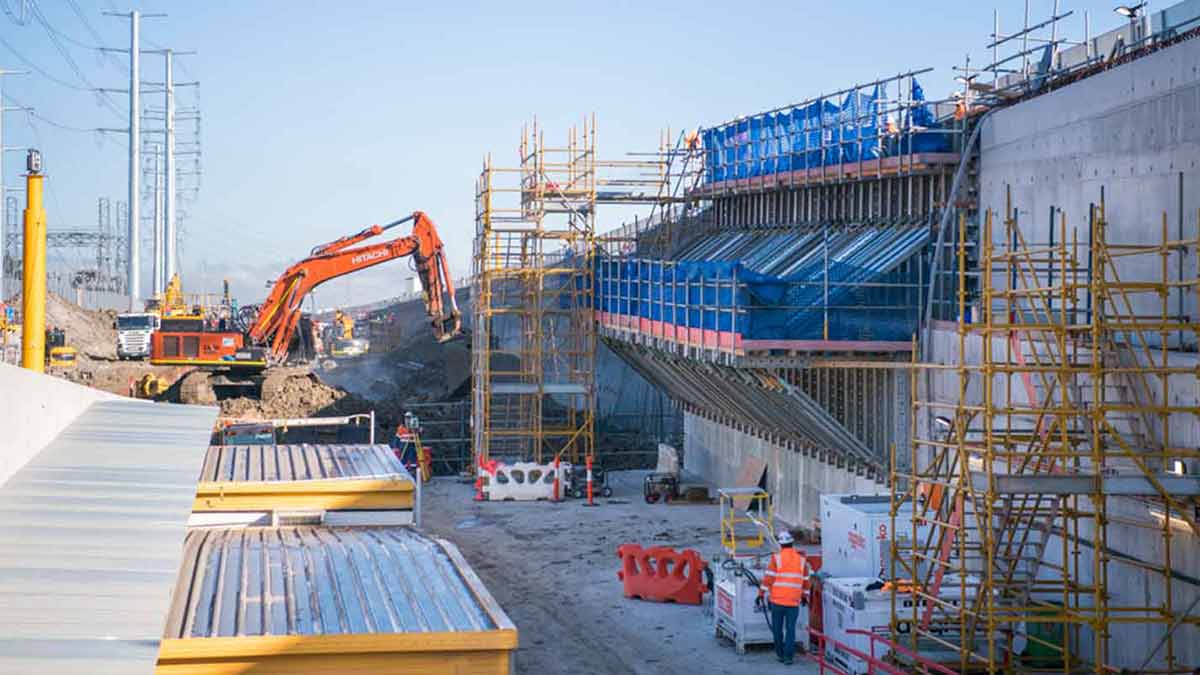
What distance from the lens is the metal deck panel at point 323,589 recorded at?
10438 mm

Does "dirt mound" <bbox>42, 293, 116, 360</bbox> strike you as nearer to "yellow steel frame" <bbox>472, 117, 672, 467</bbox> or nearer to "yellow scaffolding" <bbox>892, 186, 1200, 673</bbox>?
"yellow steel frame" <bbox>472, 117, 672, 467</bbox>

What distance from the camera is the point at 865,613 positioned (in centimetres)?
1609

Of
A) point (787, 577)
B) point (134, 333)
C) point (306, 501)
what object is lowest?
point (787, 577)

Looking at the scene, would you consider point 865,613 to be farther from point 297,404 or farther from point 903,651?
point 297,404

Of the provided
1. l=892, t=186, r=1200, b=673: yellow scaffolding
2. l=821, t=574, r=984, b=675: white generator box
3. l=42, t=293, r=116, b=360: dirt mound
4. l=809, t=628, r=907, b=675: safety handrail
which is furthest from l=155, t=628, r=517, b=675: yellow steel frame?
l=42, t=293, r=116, b=360: dirt mound

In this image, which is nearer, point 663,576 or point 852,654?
point 852,654

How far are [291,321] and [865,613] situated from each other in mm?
27357

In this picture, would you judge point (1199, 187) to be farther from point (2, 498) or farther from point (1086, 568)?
point (2, 498)

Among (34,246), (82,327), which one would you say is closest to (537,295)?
(34,246)

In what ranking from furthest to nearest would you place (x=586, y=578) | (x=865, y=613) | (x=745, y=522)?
(x=745, y=522) → (x=586, y=578) → (x=865, y=613)

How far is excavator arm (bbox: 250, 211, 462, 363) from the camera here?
36.9 metres

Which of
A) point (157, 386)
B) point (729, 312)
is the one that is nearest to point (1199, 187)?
point (729, 312)

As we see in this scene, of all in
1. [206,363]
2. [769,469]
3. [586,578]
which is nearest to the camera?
[586,578]

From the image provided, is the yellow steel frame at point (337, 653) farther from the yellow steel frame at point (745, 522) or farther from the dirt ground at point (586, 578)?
the yellow steel frame at point (745, 522)
